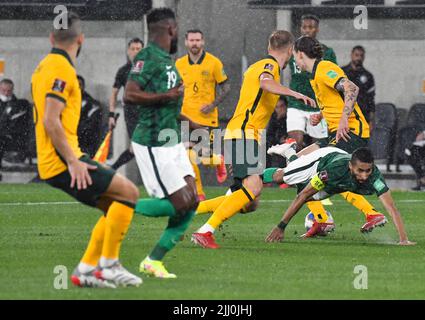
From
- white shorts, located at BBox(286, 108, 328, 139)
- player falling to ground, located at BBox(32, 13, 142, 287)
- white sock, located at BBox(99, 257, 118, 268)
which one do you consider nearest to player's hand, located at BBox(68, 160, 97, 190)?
player falling to ground, located at BBox(32, 13, 142, 287)

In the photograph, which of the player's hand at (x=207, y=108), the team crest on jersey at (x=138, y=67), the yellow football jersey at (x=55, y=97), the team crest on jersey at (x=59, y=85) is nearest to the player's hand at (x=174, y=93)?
the team crest on jersey at (x=138, y=67)

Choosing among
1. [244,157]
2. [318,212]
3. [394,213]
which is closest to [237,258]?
[244,157]

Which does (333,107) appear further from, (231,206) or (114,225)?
(114,225)

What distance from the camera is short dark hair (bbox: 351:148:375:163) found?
12656 mm

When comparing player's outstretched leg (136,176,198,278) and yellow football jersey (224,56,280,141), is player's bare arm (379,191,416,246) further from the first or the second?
player's outstretched leg (136,176,198,278)

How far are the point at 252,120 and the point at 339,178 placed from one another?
105cm

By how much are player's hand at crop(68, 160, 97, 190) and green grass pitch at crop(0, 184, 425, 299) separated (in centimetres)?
76

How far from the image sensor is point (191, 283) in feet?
32.6

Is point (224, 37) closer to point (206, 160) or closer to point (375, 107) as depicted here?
point (375, 107)

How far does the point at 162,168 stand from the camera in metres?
10.2
